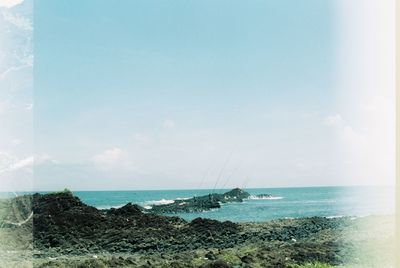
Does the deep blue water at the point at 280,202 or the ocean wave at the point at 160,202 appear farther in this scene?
the ocean wave at the point at 160,202

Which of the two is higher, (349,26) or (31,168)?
(349,26)

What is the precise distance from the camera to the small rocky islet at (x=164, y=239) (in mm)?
4645

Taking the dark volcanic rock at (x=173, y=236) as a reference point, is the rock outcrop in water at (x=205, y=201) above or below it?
above

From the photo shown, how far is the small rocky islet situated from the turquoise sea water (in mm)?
35

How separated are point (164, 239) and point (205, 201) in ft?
1.00

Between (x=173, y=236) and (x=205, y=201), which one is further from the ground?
(x=205, y=201)

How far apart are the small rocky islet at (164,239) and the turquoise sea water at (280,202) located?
0.04 meters

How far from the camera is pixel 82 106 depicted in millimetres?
4703

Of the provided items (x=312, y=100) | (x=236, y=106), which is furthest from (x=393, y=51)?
(x=236, y=106)

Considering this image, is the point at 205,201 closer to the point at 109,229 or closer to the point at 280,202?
the point at 280,202

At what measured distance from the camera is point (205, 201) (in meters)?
4.65

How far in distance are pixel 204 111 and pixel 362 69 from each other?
859 millimetres

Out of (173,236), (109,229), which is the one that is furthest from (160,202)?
(109,229)

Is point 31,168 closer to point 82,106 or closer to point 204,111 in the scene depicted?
point 82,106
